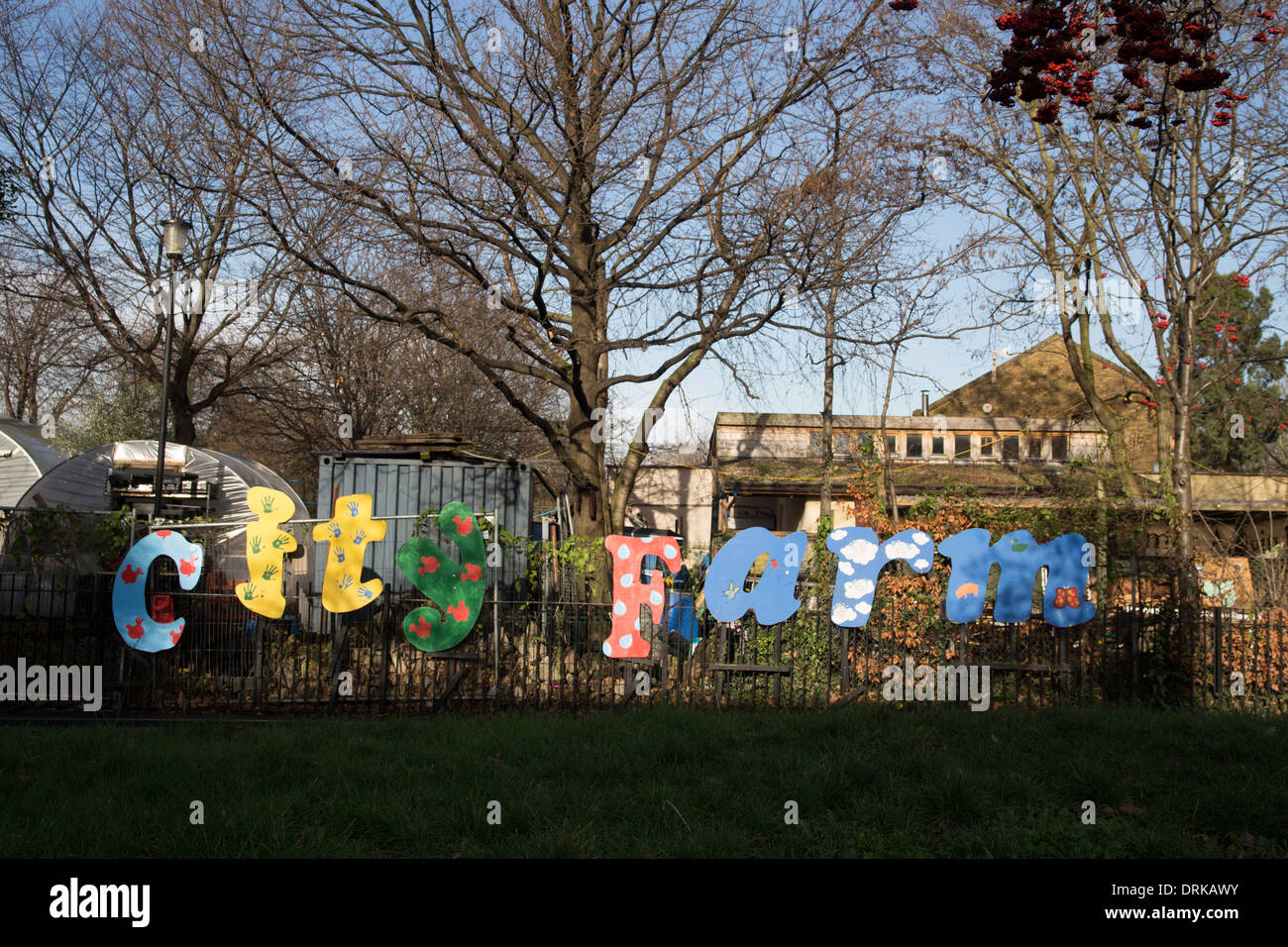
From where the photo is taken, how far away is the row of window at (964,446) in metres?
28.4

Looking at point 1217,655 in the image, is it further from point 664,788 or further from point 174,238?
point 174,238

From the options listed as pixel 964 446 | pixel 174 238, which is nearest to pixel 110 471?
pixel 174 238

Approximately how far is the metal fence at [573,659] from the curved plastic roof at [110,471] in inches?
182

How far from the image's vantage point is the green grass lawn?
6109mm

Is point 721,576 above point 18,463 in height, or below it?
below

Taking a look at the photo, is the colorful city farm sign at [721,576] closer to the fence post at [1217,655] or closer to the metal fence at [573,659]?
the metal fence at [573,659]

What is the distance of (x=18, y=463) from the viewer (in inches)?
768

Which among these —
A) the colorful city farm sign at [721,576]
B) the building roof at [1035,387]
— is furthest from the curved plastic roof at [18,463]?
the building roof at [1035,387]

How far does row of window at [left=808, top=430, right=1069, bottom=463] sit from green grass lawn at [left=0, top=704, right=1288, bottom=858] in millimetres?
19618

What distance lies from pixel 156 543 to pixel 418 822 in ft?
24.1

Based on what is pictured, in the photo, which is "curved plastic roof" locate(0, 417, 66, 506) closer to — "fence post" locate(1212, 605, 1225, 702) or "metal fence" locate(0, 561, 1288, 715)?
"metal fence" locate(0, 561, 1288, 715)

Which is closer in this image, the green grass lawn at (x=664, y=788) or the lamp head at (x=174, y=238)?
the green grass lawn at (x=664, y=788)

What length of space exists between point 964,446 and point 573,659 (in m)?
20.6
